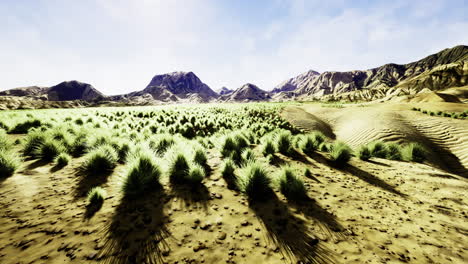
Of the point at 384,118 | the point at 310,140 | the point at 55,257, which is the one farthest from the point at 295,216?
the point at 384,118

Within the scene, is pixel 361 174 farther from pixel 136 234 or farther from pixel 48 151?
pixel 48 151

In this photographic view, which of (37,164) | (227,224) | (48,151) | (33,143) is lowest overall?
(227,224)

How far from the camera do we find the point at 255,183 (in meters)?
3.98

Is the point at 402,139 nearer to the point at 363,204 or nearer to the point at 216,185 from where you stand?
the point at 363,204

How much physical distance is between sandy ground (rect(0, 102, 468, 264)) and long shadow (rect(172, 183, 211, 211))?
2 centimetres

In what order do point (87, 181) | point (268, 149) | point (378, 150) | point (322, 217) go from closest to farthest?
1. point (322, 217)
2. point (87, 181)
3. point (268, 149)
4. point (378, 150)

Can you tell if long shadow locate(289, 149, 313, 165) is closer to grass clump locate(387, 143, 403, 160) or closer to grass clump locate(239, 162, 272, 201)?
grass clump locate(239, 162, 272, 201)

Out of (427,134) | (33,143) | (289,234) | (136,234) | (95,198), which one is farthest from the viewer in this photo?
(427,134)

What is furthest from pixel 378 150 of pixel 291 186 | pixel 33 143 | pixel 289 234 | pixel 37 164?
pixel 33 143

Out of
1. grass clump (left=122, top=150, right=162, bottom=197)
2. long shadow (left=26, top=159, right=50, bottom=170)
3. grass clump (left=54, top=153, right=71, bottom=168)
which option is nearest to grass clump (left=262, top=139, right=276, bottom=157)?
grass clump (left=122, top=150, right=162, bottom=197)

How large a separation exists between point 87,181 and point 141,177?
1.50 meters

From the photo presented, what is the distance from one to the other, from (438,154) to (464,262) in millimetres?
12728

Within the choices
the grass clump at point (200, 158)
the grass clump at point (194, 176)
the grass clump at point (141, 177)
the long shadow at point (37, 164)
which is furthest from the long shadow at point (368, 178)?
the long shadow at point (37, 164)

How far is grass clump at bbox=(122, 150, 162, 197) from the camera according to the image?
3708mm
